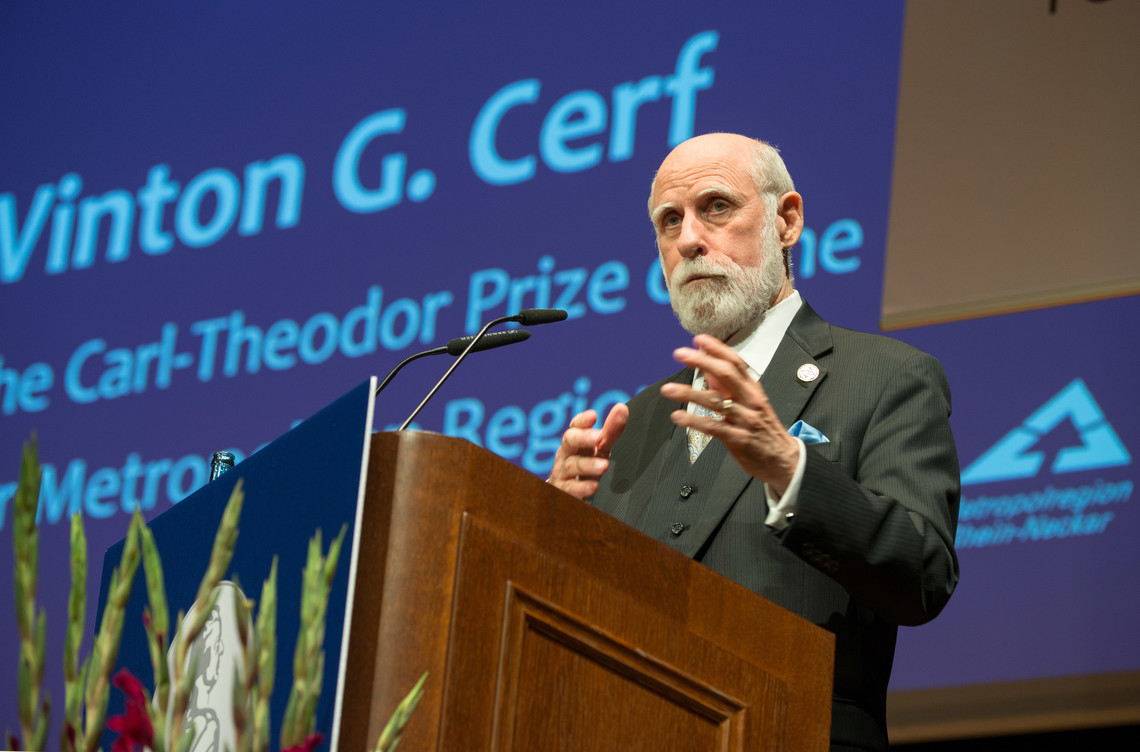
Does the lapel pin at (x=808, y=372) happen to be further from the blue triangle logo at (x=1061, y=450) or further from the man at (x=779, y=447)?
the blue triangle logo at (x=1061, y=450)

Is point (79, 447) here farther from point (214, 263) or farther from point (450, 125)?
point (450, 125)

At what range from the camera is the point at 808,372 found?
2.16m

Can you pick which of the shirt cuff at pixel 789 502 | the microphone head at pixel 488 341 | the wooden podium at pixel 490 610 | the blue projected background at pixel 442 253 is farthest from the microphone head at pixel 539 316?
the blue projected background at pixel 442 253

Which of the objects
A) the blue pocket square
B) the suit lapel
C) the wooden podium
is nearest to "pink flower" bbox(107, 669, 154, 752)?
the wooden podium

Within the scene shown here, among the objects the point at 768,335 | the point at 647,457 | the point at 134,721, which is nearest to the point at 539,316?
the point at 647,457

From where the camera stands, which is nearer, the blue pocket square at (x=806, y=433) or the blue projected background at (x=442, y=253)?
the blue pocket square at (x=806, y=433)

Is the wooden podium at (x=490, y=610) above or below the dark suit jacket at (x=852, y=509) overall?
below

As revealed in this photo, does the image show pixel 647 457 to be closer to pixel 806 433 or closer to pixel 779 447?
pixel 806 433

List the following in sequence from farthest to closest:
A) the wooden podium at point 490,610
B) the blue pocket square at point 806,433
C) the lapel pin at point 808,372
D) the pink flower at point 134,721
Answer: the lapel pin at point 808,372
the blue pocket square at point 806,433
the wooden podium at point 490,610
the pink flower at point 134,721

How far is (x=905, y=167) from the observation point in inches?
144

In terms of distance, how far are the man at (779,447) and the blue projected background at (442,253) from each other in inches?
42.6

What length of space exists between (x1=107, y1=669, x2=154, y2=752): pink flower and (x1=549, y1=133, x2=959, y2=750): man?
76 centimetres

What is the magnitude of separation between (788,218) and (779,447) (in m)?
1.00

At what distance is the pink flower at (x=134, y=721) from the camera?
3.12 ft
